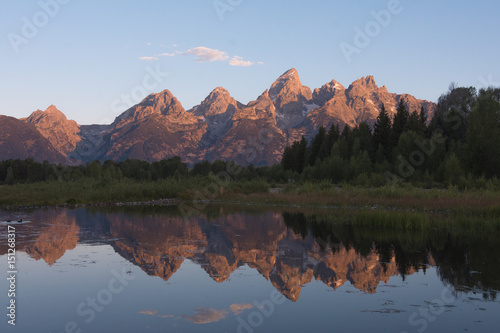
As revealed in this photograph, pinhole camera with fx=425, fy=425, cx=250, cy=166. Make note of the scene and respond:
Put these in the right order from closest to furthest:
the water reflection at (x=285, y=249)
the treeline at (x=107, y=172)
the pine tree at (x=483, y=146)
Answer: the water reflection at (x=285, y=249) → the pine tree at (x=483, y=146) → the treeline at (x=107, y=172)

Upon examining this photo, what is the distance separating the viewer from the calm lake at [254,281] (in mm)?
10578

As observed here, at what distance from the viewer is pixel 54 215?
36.4m

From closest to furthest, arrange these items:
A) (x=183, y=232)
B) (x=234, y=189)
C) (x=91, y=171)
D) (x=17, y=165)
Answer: (x=183, y=232) → (x=234, y=189) → (x=91, y=171) → (x=17, y=165)

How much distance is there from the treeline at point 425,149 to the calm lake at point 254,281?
1164 inches

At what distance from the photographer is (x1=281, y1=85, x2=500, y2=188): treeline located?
5256cm

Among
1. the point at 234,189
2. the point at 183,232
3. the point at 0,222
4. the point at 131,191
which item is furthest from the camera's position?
the point at 234,189

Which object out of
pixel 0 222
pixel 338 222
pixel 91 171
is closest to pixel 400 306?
pixel 338 222

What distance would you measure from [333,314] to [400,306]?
212 centimetres

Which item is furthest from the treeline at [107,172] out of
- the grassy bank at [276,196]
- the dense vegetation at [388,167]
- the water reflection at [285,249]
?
the water reflection at [285,249]

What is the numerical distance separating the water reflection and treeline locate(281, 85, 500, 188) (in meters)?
26.0

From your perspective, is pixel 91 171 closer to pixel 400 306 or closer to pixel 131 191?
pixel 131 191

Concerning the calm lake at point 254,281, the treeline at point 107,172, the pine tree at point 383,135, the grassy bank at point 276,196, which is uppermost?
the pine tree at point 383,135

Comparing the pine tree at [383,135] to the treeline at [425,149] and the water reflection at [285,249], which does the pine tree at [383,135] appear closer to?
the treeline at [425,149]

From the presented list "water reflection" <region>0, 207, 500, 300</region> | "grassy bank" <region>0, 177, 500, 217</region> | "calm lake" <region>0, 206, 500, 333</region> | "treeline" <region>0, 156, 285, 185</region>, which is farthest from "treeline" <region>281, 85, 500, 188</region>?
"calm lake" <region>0, 206, 500, 333</region>
